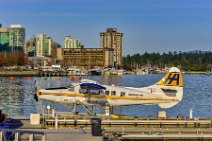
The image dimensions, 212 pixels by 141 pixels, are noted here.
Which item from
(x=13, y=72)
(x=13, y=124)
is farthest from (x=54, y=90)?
(x=13, y=72)

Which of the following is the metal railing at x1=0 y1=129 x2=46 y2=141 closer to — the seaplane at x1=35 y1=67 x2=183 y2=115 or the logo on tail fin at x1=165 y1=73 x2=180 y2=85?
the seaplane at x1=35 y1=67 x2=183 y2=115

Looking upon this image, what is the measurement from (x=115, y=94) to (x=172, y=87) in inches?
162

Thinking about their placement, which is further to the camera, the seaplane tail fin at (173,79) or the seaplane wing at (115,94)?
the seaplane tail fin at (173,79)

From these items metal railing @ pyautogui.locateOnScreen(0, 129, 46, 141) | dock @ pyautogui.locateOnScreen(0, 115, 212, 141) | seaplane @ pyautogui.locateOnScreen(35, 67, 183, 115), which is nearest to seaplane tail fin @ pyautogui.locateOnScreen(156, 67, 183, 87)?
seaplane @ pyautogui.locateOnScreen(35, 67, 183, 115)

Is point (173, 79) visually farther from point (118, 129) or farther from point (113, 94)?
point (118, 129)

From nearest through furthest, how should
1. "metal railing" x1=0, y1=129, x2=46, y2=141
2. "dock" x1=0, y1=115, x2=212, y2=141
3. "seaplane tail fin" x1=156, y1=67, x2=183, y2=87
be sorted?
"metal railing" x1=0, y1=129, x2=46, y2=141
"dock" x1=0, y1=115, x2=212, y2=141
"seaplane tail fin" x1=156, y1=67, x2=183, y2=87

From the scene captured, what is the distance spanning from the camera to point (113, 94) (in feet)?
104

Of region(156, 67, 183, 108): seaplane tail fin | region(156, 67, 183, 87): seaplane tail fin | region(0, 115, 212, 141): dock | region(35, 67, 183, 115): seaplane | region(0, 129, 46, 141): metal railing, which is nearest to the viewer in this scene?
region(0, 129, 46, 141): metal railing

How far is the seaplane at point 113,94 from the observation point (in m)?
31.3

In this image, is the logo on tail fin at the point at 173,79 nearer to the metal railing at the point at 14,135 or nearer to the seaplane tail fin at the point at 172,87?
the seaplane tail fin at the point at 172,87

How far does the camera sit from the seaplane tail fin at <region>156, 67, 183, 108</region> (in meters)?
31.9

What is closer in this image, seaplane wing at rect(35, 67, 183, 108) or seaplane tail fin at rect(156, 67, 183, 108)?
seaplane wing at rect(35, 67, 183, 108)

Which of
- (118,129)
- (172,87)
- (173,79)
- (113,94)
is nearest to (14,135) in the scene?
(118,129)

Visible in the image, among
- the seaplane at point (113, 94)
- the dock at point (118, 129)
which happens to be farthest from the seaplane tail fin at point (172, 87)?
the dock at point (118, 129)
